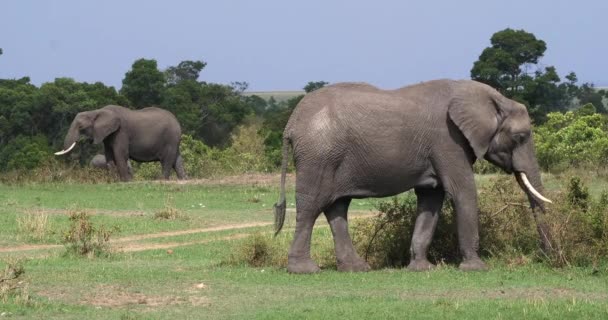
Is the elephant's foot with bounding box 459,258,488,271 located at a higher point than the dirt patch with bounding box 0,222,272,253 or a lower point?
higher

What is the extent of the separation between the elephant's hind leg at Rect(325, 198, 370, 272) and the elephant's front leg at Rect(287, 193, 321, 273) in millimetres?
299

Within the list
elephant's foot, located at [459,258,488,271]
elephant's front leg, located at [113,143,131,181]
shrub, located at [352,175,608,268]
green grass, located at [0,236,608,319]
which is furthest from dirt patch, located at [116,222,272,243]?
elephant's front leg, located at [113,143,131,181]

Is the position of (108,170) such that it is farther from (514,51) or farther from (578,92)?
(578,92)

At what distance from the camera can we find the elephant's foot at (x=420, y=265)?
14600 mm

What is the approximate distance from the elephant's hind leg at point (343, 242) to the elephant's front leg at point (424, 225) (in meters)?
0.59

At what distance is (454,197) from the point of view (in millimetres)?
14500

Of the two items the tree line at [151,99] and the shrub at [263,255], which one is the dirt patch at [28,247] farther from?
the tree line at [151,99]

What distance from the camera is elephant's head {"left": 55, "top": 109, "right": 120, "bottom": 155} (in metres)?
33.8

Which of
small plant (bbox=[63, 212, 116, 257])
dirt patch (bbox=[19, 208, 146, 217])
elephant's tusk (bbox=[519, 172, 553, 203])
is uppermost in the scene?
elephant's tusk (bbox=[519, 172, 553, 203])

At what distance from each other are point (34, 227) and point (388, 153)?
7.74 meters

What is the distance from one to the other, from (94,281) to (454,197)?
13.8 ft

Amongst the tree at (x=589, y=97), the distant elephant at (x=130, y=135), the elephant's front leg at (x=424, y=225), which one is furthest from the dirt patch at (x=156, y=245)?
the tree at (x=589, y=97)

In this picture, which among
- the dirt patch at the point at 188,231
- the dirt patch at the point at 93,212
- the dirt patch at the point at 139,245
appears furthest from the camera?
the dirt patch at the point at 93,212

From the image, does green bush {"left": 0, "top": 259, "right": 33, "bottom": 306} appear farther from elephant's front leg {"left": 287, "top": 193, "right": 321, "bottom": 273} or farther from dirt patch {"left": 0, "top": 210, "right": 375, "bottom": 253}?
dirt patch {"left": 0, "top": 210, "right": 375, "bottom": 253}
